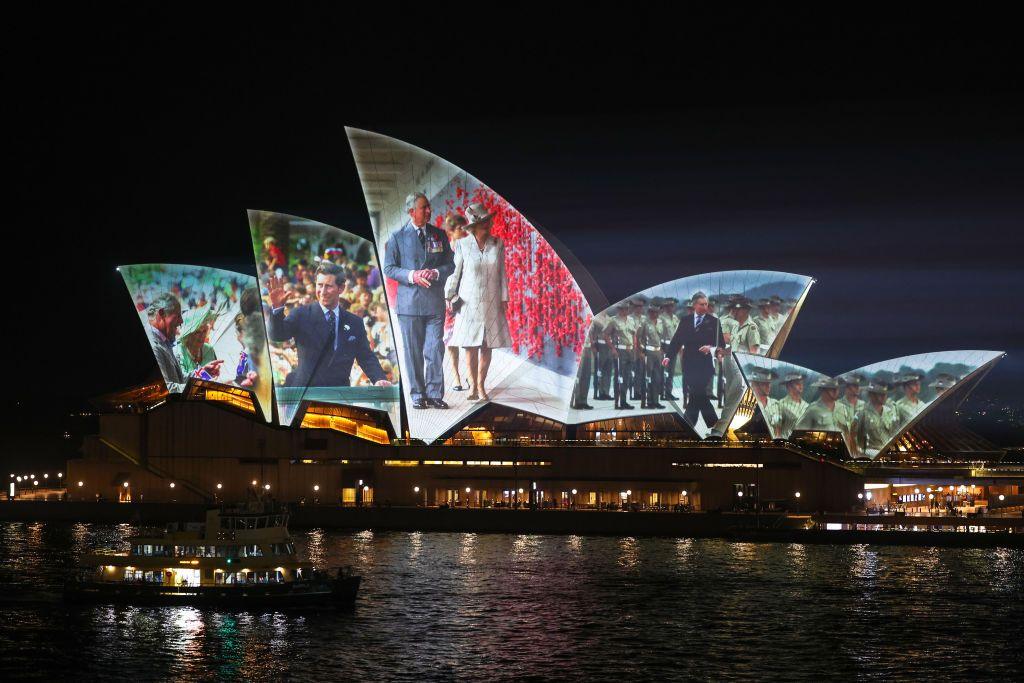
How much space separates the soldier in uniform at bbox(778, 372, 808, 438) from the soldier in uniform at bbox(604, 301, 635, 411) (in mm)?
8541

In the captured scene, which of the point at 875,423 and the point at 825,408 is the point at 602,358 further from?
the point at 875,423

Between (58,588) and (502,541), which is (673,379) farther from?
(58,588)

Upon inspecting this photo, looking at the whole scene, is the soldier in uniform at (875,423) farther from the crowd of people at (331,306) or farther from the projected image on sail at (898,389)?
the crowd of people at (331,306)

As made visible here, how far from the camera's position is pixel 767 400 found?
71250 millimetres

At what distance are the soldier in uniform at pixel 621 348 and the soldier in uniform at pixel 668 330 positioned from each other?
5.42 feet

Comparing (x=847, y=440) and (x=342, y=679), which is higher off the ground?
(x=847, y=440)

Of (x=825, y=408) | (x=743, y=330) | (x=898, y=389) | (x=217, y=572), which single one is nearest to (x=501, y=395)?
(x=743, y=330)

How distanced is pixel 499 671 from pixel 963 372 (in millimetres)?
41987

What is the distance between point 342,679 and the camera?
31.0m

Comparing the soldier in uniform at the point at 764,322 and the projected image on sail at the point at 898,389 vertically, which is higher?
the soldier in uniform at the point at 764,322

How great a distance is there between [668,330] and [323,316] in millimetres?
18713

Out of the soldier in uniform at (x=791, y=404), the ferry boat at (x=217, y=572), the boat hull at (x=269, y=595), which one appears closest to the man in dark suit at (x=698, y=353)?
the soldier in uniform at (x=791, y=404)

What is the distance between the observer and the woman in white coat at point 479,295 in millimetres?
73500

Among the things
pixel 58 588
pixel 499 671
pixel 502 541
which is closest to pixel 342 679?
pixel 499 671
